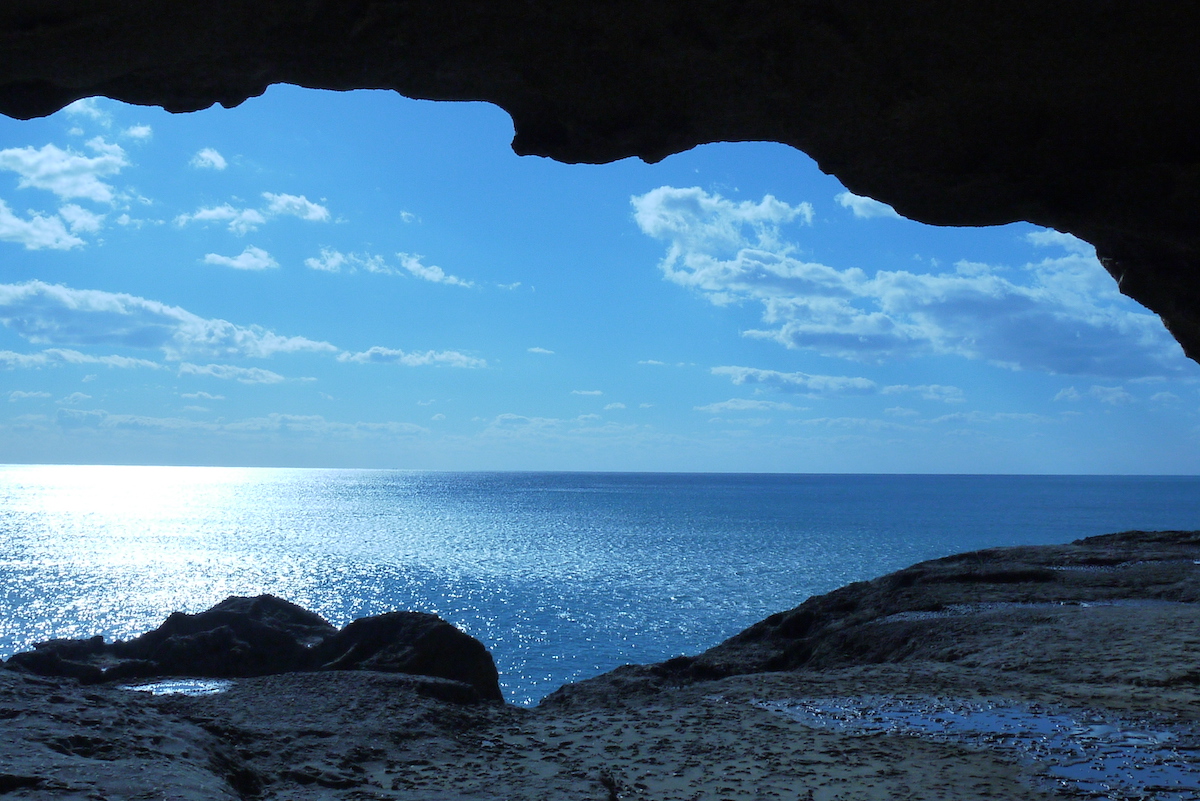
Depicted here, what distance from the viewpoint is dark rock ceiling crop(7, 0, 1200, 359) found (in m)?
6.02

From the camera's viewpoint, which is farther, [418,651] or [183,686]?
[183,686]

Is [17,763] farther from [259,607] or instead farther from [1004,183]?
[259,607]

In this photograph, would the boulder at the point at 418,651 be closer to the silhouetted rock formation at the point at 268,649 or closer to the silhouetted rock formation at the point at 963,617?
the silhouetted rock formation at the point at 268,649

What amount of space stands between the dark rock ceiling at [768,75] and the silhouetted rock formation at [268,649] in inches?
301

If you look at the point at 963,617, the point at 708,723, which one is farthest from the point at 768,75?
the point at 963,617

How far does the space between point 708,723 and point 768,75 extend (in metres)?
5.98

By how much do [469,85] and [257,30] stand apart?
1830 millimetres

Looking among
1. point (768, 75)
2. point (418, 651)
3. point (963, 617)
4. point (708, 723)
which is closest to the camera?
point (768, 75)

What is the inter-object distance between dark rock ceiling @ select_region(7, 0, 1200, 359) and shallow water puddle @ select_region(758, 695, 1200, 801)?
17.0 ft

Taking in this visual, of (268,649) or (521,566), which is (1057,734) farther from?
(521,566)

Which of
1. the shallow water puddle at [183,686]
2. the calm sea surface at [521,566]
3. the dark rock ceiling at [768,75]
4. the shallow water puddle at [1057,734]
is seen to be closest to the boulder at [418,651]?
the shallow water puddle at [183,686]

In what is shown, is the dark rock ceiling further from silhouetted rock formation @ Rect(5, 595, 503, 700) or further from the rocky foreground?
silhouetted rock formation @ Rect(5, 595, 503, 700)

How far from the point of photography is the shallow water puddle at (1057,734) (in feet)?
17.3

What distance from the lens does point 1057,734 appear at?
630cm
